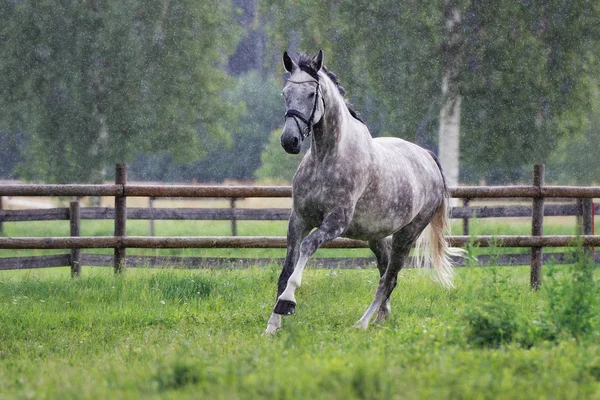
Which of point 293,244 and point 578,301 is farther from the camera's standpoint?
point 293,244

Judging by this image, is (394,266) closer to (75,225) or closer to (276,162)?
(75,225)

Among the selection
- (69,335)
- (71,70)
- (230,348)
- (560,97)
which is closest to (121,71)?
(71,70)

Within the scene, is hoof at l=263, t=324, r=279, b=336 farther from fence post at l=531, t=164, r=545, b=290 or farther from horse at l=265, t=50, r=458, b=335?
fence post at l=531, t=164, r=545, b=290

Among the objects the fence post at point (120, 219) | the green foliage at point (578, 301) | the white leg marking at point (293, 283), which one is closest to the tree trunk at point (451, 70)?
the fence post at point (120, 219)

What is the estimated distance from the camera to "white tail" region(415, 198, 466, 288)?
8.30 m

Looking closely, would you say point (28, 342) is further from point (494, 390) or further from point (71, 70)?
point (71, 70)

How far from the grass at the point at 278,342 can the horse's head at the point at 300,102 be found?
4.93 feet

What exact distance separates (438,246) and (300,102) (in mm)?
3015

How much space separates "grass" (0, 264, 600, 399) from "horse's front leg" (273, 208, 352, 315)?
0.25 metres

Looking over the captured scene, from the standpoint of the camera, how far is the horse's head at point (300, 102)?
5.93 m

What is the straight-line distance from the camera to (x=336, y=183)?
21.4 ft

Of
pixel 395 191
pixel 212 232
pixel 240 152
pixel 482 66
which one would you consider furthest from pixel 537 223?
pixel 240 152

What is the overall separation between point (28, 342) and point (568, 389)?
4.55 meters

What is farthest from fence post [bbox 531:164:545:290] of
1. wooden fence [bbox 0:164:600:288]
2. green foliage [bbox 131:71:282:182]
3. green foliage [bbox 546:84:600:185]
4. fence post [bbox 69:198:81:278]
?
green foliage [bbox 131:71:282:182]
